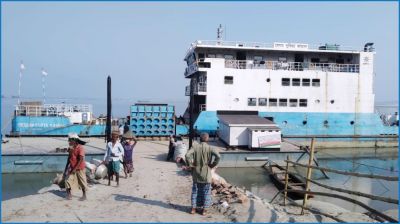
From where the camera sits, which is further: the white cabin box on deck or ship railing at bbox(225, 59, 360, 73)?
ship railing at bbox(225, 59, 360, 73)

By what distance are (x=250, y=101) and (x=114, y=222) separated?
18.1 m

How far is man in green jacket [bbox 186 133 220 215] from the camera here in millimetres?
7000

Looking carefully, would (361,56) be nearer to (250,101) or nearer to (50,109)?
(250,101)

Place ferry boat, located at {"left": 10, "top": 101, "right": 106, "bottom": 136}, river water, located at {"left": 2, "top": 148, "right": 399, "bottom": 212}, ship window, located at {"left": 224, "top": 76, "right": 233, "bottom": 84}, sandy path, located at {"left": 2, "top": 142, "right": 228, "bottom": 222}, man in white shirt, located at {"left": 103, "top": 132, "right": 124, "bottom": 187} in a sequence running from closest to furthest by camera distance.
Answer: sandy path, located at {"left": 2, "top": 142, "right": 228, "bottom": 222} → man in white shirt, located at {"left": 103, "top": 132, "right": 124, "bottom": 187} → river water, located at {"left": 2, "top": 148, "right": 399, "bottom": 212} → ferry boat, located at {"left": 10, "top": 101, "right": 106, "bottom": 136} → ship window, located at {"left": 224, "top": 76, "right": 233, "bottom": 84}

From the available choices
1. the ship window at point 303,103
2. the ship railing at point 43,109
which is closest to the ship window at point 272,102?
the ship window at point 303,103

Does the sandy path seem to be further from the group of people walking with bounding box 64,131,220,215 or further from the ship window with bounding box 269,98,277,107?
the ship window with bounding box 269,98,277,107

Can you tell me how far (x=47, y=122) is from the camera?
21781mm

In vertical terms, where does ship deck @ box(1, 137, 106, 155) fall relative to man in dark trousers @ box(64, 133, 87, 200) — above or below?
below

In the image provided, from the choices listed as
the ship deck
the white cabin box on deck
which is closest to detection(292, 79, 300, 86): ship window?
the white cabin box on deck

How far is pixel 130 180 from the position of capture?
1082 cm

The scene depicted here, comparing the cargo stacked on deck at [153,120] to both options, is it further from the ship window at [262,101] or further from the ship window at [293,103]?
the ship window at [293,103]

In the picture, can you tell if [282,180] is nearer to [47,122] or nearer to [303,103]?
[303,103]

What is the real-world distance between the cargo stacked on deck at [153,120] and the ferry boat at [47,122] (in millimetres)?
2310

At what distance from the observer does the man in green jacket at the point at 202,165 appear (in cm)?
700
